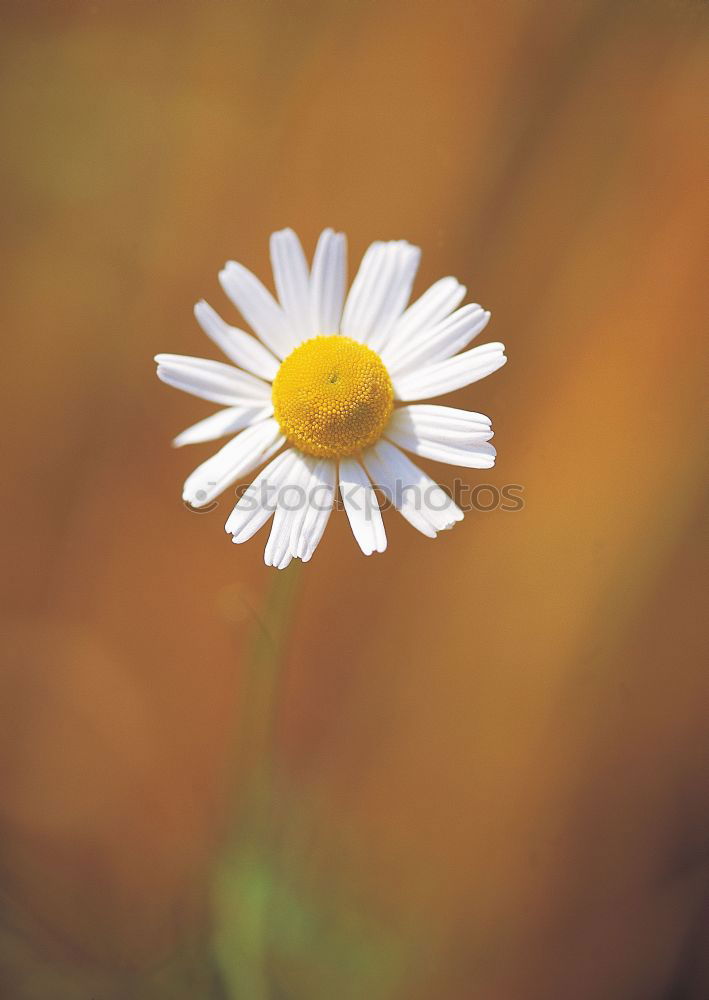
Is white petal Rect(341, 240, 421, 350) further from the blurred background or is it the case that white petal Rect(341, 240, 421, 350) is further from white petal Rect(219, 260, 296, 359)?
the blurred background

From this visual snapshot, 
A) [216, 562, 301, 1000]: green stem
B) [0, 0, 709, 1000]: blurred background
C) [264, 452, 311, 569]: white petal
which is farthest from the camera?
[0, 0, 709, 1000]: blurred background

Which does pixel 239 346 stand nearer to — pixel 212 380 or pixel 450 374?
pixel 212 380

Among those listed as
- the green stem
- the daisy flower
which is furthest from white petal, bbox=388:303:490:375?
the green stem

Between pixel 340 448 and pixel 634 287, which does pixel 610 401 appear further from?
pixel 340 448

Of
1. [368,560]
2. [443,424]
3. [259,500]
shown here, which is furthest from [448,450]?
[368,560]

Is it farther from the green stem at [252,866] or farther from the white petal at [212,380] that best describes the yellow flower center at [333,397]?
the green stem at [252,866]

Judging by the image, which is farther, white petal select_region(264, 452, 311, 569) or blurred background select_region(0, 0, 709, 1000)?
blurred background select_region(0, 0, 709, 1000)

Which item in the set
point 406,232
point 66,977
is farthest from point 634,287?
point 66,977
